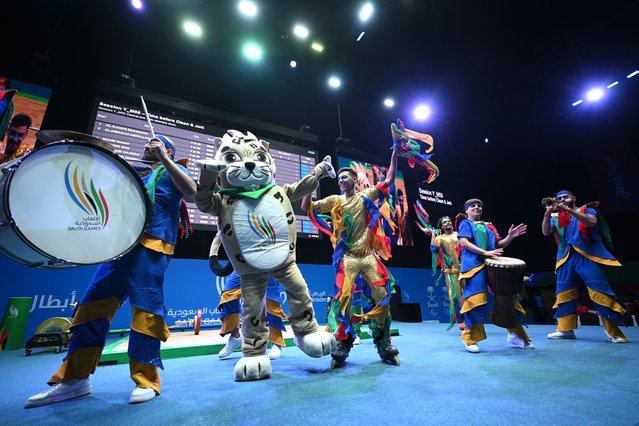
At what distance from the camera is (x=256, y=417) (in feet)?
3.64

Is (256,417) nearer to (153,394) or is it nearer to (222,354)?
(153,394)

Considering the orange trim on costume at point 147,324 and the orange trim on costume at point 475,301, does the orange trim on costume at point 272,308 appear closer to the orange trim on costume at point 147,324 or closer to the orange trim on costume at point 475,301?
the orange trim on costume at point 147,324

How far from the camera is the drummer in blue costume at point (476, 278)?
2.70m

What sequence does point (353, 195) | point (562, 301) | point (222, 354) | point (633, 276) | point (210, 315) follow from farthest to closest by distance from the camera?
1. point (633, 276)
2. point (210, 315)
3. point (562, 301)
4. point (222, 354)
5. point (353, 195)

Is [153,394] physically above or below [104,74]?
below

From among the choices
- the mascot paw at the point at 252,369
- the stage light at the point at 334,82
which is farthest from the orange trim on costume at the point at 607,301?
the stage light at the point at 334,82

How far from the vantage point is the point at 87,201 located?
1.20m

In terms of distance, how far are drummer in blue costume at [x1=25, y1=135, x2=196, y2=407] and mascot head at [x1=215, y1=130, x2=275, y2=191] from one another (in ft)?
1.02

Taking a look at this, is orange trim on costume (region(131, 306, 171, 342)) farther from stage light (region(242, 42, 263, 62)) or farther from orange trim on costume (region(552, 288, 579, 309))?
stage light (region(242, 42, 263, 62))

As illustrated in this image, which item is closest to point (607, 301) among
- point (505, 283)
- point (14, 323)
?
point (505, 283)

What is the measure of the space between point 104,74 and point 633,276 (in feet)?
→ 39.4

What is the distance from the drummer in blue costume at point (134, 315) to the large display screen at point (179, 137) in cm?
253

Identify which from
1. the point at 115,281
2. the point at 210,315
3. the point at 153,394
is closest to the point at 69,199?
the point at 115,281

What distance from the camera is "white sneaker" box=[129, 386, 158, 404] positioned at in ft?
4.48
